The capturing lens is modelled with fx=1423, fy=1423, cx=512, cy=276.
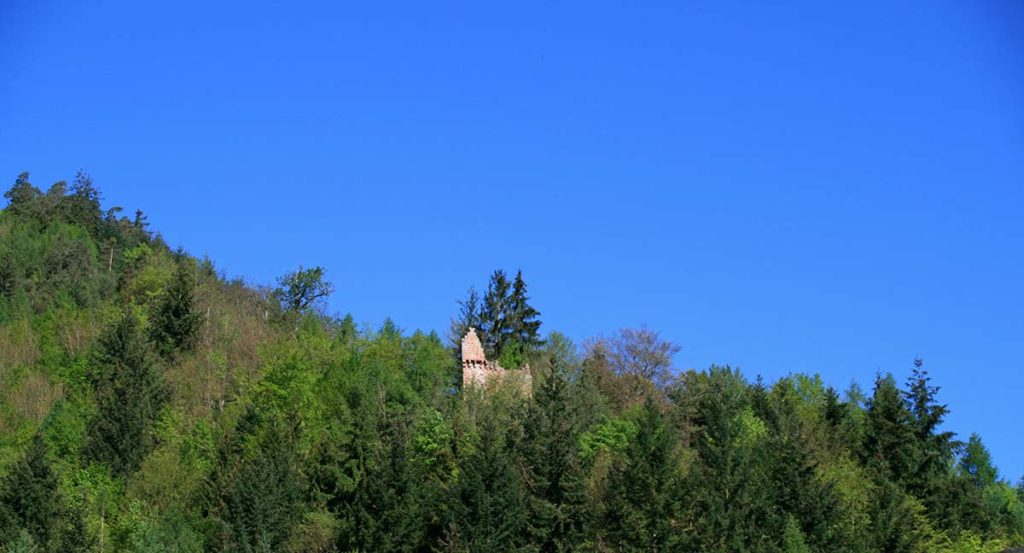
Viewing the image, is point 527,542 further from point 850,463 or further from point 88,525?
point 850,463

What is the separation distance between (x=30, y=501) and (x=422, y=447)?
14460mm

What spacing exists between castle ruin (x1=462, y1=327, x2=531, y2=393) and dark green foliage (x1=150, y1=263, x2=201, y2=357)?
568 inches

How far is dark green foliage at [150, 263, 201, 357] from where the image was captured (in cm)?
7325

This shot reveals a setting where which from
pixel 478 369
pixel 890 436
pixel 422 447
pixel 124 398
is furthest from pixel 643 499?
pixel 124 398

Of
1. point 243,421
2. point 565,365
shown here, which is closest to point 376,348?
point 565,365

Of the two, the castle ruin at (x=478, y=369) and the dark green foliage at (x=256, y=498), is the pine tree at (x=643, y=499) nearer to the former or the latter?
the dark green foliage at (x=256, y=498)

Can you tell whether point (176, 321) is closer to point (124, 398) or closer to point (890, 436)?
point (124, 398)

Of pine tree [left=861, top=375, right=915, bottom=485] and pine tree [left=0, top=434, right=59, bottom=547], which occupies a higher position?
pine tree [left=861, top=375, right=915, bottom=485]

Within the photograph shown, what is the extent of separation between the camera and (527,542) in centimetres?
4697

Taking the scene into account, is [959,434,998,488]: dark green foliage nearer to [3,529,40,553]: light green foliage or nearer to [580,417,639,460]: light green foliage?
[580,417,639,460]: light green foliage

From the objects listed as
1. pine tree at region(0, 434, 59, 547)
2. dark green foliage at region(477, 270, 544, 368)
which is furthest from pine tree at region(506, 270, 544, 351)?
pine tree at region(0, 434, 59, 547)

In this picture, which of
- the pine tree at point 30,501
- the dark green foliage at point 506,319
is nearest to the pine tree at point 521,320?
the dark green foliage at point 506,319

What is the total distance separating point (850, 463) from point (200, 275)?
46.1m

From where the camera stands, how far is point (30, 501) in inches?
1983
